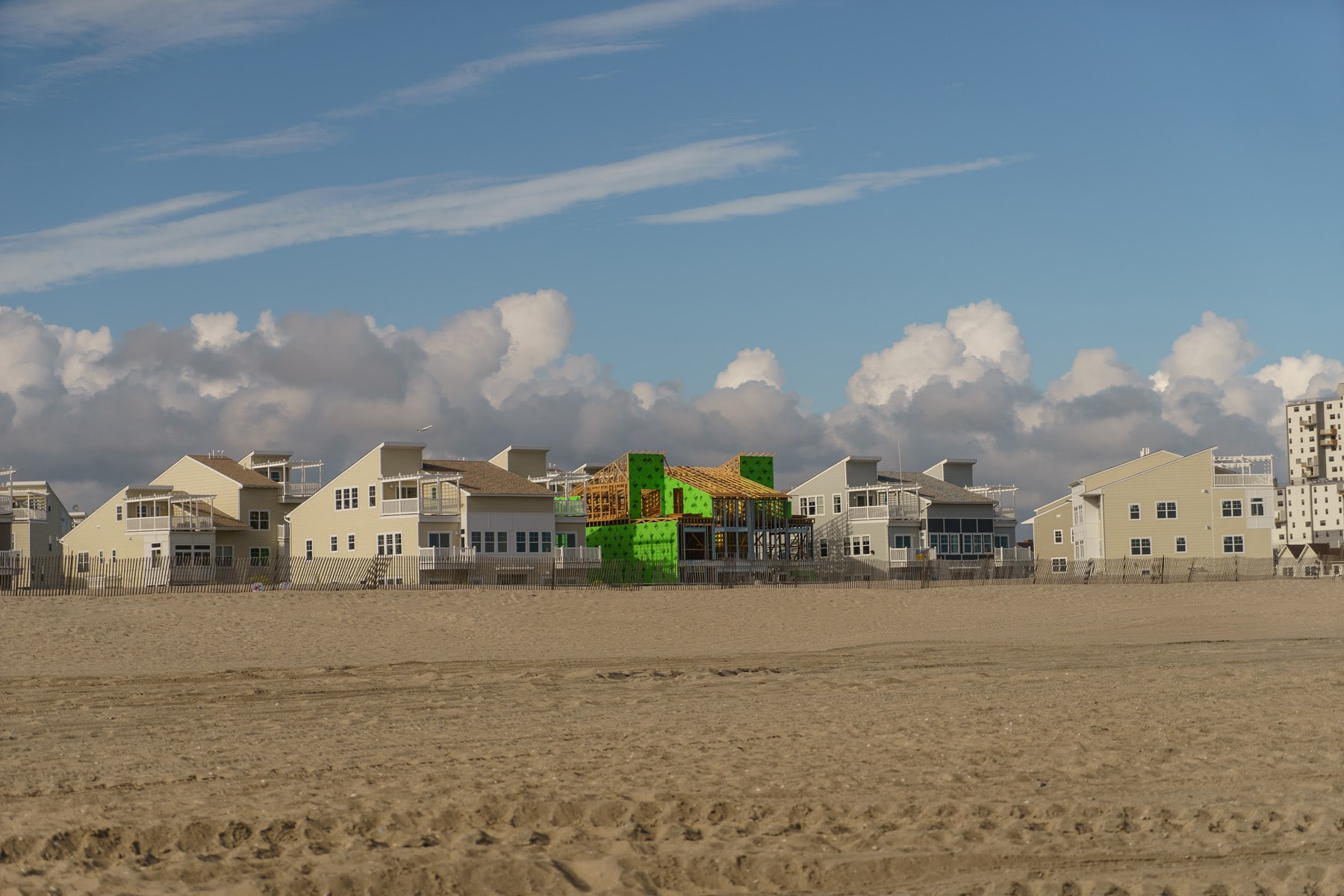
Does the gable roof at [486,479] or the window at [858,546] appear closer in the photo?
the gable roof at [486,479]

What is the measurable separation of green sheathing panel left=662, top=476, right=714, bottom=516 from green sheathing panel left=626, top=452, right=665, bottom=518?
24.9 inches

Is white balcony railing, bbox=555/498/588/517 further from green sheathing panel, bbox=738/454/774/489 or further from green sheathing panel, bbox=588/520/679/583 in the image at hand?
green sheathing panel, bbox=738/454/774/489

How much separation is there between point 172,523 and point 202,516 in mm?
2272

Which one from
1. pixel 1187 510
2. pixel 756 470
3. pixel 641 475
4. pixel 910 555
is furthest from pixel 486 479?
pixel 1187 510

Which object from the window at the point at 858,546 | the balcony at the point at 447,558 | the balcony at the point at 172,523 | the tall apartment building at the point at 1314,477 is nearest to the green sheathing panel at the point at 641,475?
the window at the point at 858,546

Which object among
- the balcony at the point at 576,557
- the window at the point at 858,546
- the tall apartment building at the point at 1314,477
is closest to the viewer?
the balcony at the point at 576,557

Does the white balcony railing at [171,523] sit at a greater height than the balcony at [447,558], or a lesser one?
greater

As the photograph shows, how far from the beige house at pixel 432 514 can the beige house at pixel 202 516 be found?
17.6 ft

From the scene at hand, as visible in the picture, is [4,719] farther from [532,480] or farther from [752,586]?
[532,480]

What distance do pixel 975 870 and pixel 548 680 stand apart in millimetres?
13724

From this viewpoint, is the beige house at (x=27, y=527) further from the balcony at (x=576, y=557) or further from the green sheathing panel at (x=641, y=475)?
the green sheathing panel at (x=641, y=475)

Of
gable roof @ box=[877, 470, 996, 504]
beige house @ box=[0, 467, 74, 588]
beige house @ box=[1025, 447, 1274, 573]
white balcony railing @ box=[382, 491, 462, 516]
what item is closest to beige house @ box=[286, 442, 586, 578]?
white balcony railing @ box=[382, 491, 462, 516]

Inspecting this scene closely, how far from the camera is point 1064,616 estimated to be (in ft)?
137

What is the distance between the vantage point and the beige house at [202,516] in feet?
226
